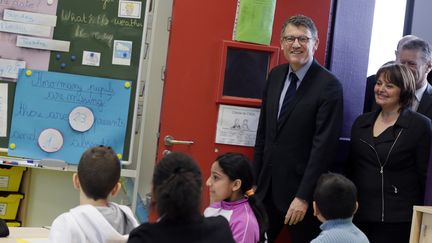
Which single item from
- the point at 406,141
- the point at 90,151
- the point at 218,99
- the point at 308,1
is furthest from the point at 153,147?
the point at 90,151

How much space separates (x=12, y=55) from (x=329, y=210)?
219 cm

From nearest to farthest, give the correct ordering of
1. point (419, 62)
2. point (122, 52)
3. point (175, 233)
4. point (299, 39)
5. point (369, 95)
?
1. point (175, 233)
2. point (299, 39)
3. point (419, 62)
4. point (122, 52)
5. point (369, 95)

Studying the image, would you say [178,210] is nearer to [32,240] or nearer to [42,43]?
[32,240]

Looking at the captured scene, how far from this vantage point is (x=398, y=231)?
307 cm

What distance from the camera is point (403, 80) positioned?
3.09m

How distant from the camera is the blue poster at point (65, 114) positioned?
369 cm

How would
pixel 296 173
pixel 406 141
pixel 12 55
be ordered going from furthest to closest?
pixel 12 55, pixel 296 173, pixel 406 141

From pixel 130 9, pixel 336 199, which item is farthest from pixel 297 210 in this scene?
pixel 130 9

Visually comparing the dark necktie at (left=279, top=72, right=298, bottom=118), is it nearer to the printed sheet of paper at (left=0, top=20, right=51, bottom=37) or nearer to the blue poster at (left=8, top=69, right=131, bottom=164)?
the blue poster at (left=8, top=69, right=131, bottom=164)

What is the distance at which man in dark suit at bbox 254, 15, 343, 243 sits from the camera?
3205mm

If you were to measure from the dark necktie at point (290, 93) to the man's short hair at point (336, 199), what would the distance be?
0.82 meters

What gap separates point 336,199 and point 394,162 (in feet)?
2.22

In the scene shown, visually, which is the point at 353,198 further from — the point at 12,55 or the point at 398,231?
the point at 12,55

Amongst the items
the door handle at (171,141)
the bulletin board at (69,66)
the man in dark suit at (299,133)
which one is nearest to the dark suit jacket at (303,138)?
the man in dark suit at (299,133)
